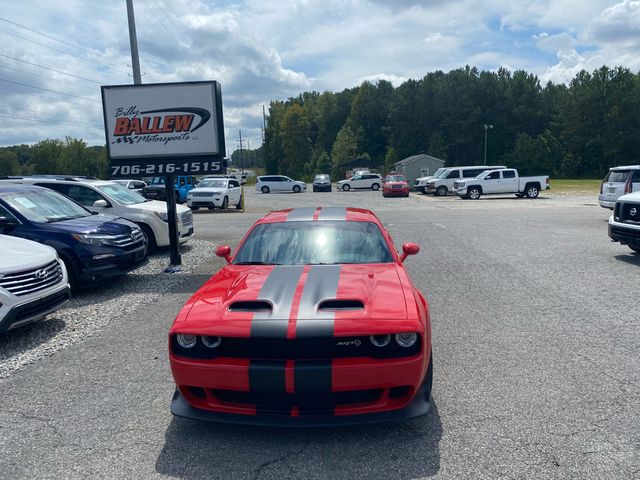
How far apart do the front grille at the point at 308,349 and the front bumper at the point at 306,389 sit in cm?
4

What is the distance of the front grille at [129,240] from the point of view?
800cm

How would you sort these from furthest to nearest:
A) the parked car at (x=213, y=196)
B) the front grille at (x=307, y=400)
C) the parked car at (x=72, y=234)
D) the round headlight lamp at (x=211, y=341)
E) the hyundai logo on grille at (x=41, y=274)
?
the parked car at (x=213, y=196) < the parked car at (x=72, y=234) < the hyundai logo on grille at (x=41, y=274) < the round headlight lamp at (x=211, y=341) < the front grille at (x=307, y=400)

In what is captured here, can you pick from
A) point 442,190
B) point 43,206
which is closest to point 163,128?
point 43,206

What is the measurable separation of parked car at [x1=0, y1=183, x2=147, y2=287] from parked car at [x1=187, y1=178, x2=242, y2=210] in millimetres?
16406

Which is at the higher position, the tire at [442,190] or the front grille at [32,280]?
the front grille at [32,280]

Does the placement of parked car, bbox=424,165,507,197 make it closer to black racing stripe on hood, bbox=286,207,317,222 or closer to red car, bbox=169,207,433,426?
black racing stripe on hood, bbox=286,207,317,222

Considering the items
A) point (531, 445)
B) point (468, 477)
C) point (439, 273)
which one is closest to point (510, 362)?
point (531, 445)

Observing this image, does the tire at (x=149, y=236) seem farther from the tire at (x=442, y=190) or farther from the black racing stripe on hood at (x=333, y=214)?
the tire at (x=442, y=190)

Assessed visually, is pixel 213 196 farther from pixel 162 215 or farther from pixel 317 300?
pixel 317 300

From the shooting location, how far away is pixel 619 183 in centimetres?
1614

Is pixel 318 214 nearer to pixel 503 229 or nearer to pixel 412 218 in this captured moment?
pixel 503 229

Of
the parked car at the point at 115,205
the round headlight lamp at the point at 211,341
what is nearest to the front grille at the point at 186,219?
the parked car at the point at 115,205

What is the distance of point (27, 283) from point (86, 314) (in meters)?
1.43

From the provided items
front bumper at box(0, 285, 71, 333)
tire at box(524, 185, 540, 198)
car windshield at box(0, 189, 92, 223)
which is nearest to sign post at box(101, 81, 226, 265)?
car windshield at box(0, 189, 92, 223)
